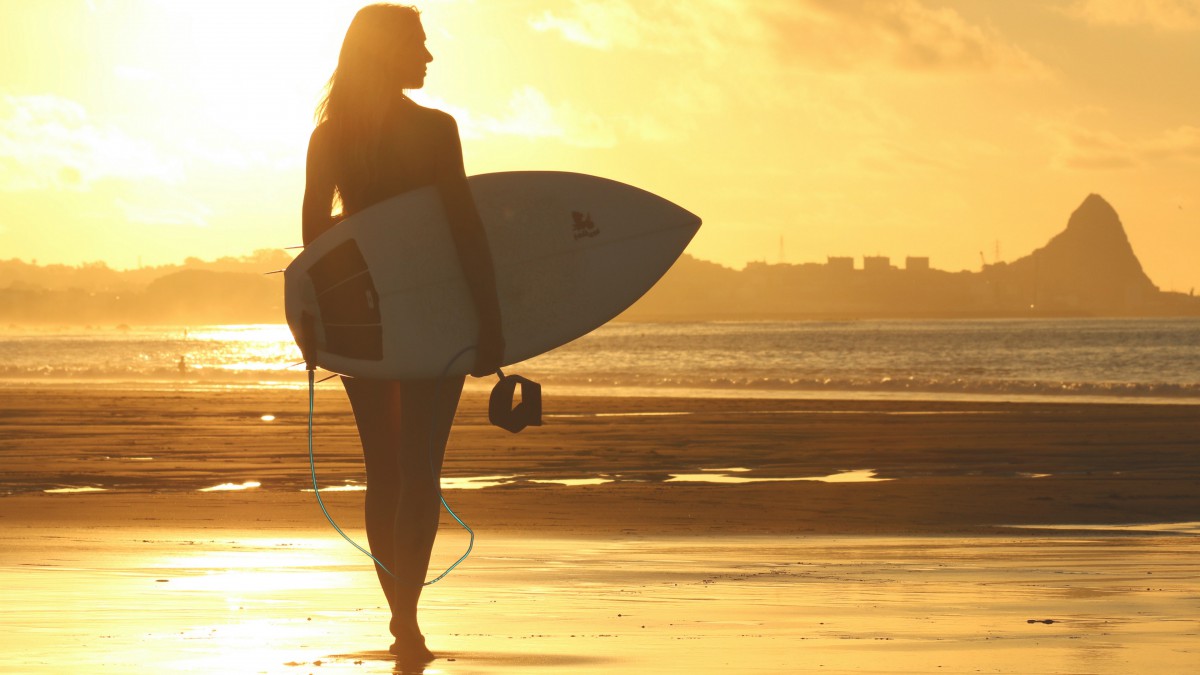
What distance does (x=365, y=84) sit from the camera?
4.30 metres

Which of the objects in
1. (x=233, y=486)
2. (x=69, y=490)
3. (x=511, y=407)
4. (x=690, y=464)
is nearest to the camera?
(x=511, y=407)

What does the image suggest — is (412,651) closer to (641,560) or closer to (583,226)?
(583,226)

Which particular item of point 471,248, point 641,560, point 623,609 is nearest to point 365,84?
point 471,248

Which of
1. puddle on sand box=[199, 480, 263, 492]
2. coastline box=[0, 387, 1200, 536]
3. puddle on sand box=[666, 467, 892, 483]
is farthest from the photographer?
puddle on sand box=[666, 467, 892, 483]

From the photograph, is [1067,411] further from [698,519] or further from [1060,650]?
[1060,650]

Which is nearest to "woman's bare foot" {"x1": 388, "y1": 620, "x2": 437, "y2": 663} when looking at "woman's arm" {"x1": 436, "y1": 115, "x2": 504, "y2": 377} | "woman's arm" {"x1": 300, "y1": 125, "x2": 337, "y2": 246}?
"woman's arm" {"x1": 436, "y1": 115, "x2": 504, "y2": 377}

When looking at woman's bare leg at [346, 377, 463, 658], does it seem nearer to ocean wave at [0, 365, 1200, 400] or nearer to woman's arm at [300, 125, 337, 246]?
woman's arm at [300, 125, 337, 246]

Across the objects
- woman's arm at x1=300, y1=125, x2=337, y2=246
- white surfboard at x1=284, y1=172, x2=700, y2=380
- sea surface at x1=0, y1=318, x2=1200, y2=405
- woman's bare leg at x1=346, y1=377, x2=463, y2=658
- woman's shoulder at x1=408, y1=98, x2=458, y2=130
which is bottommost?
sea surface at x1=0, y1=318, x2=1200, y2=405

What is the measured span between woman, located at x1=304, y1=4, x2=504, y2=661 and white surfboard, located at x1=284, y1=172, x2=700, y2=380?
0.25 ft

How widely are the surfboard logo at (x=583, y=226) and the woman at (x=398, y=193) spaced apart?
72 centimetres

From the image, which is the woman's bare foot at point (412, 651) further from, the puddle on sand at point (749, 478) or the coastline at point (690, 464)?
the puddle on sand at point (749, 478)

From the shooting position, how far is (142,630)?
14.8 feet

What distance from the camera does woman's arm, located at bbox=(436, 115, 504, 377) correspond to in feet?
14.0

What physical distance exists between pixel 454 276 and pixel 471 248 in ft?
0.60
